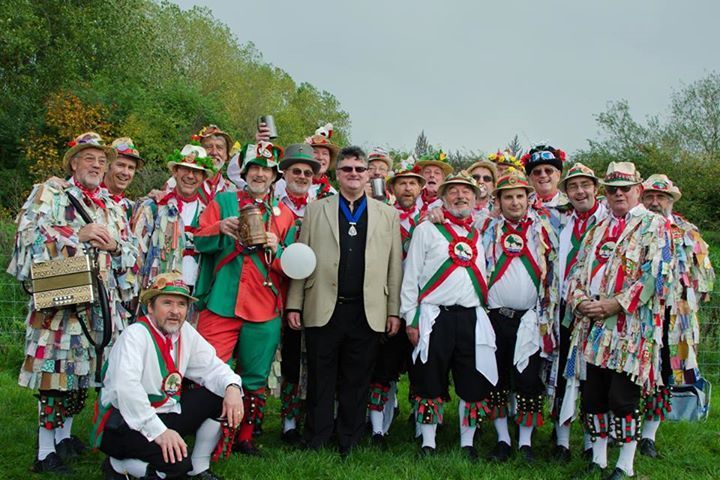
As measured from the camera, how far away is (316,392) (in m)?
5.25

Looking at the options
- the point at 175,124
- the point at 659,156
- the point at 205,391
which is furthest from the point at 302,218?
the point at 659,156

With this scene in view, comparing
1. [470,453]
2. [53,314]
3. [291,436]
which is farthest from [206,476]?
[470,453]

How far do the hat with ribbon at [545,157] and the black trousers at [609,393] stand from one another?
1891 mm

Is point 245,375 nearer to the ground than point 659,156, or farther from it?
nearer to the ground

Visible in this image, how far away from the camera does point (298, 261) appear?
489cm

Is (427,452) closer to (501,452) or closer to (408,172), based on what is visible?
(501,452)

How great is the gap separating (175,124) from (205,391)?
19.8m

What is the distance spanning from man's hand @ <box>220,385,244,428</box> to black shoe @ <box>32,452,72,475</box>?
127 cm

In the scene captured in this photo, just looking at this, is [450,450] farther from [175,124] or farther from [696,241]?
[175,124]

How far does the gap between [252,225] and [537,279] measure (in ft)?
7.22

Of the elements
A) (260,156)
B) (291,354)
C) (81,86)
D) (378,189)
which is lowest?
(291,354)

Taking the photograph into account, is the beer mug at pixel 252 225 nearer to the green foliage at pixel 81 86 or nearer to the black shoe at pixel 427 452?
the black shoe at pixel 427 452

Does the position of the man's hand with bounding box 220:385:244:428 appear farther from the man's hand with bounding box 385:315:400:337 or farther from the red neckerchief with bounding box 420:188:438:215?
the red neckerchief with bounding box 420:188:438:215

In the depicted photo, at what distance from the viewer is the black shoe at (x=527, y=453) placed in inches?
201
